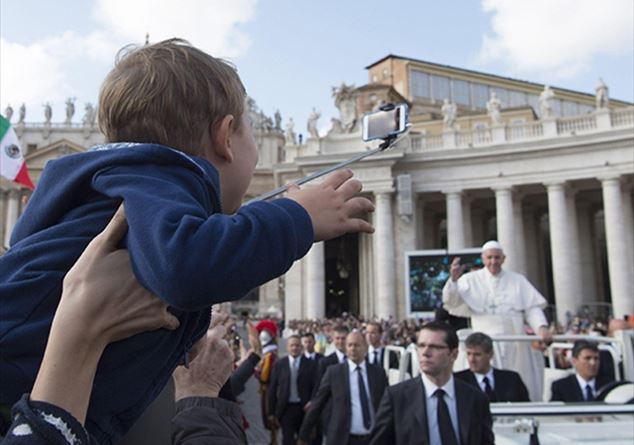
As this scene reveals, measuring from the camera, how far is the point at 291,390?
10227mm

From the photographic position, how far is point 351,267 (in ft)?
142

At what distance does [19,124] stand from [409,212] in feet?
159

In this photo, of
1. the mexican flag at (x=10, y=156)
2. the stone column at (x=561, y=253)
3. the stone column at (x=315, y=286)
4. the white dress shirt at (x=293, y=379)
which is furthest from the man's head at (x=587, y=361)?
the stone column at (x=315, y=286)

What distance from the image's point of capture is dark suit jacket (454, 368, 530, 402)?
18.4 feet

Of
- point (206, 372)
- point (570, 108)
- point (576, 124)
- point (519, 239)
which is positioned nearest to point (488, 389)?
point (206, 372)

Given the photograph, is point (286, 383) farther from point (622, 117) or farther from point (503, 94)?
point (503, 94)

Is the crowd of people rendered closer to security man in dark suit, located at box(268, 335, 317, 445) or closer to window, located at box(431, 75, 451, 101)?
security man in dark suit, located at box(268, 335, 317, 445)

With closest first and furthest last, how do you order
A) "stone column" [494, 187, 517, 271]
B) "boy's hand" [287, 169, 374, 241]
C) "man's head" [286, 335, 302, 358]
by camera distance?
1. "boy's hand" [287, 169, 374, 241]
2. "man's head" [286, 335, 302, 358]
3. "stone column" [494, 187, 517, 271]

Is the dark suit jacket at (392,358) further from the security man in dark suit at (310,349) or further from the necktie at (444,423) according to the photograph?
the necktie at (444,423)

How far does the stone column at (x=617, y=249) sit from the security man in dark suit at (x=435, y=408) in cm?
2841

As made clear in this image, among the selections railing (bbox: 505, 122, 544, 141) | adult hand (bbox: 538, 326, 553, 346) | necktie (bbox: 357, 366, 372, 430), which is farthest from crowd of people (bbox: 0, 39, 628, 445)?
railing (bbox: 505, 122, 544, 141)

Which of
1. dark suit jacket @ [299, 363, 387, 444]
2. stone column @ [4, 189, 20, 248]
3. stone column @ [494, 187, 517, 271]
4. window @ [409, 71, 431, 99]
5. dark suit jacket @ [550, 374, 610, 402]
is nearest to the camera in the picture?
dark suit jacket @ [550, 374, 610, 402]

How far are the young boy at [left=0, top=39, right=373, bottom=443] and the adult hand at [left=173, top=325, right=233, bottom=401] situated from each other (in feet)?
1.93

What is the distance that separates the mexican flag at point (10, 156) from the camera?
14.5m
